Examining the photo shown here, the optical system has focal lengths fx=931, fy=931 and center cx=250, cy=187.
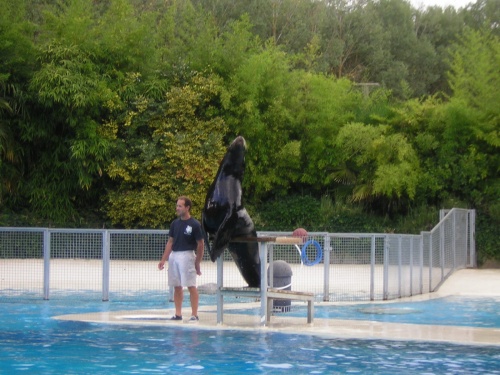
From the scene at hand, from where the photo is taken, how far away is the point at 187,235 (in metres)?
13.3

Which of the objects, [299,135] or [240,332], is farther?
[299,135]

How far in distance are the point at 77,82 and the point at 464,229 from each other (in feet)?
40.3

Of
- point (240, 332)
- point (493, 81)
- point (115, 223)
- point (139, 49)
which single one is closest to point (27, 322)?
point (240, 332)

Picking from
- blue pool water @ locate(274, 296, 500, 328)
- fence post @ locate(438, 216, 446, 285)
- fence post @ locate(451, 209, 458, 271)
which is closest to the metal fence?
blue pool water @ locate(274, 296, 500, 328)

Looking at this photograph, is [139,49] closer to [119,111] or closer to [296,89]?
[119,111]

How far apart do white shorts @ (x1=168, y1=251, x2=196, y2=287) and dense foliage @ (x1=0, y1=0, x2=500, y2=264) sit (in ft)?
49.3

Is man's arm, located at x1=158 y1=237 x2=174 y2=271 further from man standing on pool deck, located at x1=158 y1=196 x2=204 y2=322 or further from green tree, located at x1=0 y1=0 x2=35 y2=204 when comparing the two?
green tree, located at x1=0 y1=0 x2=35 y2=204

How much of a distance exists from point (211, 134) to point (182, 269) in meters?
16.3

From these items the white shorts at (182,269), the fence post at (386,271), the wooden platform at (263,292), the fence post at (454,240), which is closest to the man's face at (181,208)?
the white shorts at (182,269)

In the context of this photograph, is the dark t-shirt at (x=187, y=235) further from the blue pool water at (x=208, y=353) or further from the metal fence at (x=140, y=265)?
the metal fence at (x=140, y=265)

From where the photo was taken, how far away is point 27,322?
45.3ft

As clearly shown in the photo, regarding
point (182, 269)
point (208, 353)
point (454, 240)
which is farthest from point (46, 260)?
point (454, 240)

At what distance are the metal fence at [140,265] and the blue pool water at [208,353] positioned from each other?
434cm

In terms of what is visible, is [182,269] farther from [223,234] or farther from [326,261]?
[326,261]
